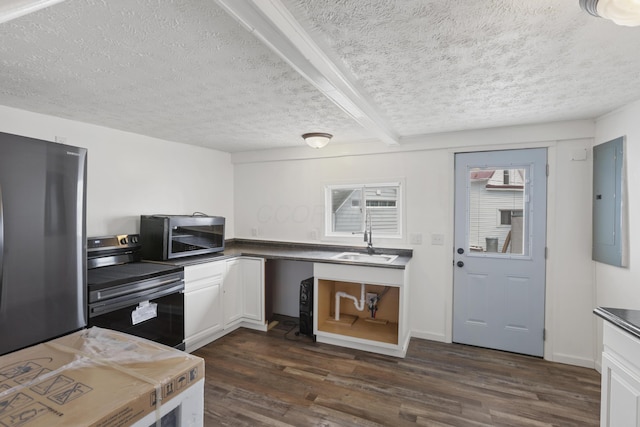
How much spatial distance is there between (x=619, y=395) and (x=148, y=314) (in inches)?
114

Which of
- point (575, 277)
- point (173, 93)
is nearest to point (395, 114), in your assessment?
point (173, 93)

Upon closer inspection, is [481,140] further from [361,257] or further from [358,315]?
[358,315]

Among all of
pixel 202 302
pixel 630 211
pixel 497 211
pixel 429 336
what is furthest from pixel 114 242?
pixel 630 211

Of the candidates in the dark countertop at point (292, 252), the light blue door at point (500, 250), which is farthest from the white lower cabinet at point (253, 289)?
the light blue door at point (500, 250)

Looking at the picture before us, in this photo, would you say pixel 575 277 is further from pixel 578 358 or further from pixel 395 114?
pixel 395 114

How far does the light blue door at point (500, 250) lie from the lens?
2.84 meters

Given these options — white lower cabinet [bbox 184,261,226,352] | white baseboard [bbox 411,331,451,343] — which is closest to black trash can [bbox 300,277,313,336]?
white lower cabinet [bbox 184,261,226,352]

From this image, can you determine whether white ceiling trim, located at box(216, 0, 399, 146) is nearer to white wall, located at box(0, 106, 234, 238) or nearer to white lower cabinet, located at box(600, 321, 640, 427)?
white lower cabinet, located at box(600, 321, 640, 427)

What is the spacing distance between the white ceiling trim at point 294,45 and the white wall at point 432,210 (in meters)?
1.46

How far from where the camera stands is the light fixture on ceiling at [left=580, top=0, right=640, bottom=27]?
955mm

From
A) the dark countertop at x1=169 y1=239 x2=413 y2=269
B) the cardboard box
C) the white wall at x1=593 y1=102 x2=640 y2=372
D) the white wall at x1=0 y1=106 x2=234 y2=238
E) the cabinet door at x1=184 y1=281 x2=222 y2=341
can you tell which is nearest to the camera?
the cardboard box

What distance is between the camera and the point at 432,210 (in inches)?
127

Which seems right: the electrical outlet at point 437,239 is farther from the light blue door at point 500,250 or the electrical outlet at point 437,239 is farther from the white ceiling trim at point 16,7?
the white ceiling trim at point 16,7

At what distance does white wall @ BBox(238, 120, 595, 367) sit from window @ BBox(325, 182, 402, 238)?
116 millimetres
